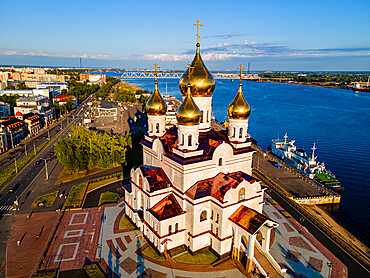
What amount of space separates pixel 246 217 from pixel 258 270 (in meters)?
4.10

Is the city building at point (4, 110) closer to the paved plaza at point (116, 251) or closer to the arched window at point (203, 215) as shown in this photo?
the paved plaza at point (116, 251)

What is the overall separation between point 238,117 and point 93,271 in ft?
59.6

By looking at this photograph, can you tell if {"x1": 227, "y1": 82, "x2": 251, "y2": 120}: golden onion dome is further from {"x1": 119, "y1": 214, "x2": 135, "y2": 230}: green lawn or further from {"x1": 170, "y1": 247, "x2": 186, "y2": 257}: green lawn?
{"x1": 119, "y1": 214, "x2": 135, "y2": 230}: green lawn

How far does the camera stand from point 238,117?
23.9m

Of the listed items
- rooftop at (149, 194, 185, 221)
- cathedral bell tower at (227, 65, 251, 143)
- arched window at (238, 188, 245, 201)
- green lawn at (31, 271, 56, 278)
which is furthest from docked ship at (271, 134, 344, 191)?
green lawn at (31, 271, 56, 278)

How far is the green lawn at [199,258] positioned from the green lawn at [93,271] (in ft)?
20.2

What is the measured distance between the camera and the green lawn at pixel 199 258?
20703 mm

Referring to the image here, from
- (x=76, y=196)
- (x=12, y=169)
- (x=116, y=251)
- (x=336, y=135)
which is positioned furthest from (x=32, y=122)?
(x=336, y=135)

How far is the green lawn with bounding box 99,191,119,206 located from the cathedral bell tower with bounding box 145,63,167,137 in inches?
399

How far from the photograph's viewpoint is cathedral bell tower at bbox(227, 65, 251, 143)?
77.5ft

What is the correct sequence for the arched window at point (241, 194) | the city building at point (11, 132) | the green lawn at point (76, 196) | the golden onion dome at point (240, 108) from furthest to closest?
the city building at point (11, 132)
the green lawn at point (76, 196)
the golden onion dome at point (240, 108)
the arched window at point (241, 194)

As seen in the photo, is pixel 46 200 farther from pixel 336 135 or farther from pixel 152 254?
pixel 336 135

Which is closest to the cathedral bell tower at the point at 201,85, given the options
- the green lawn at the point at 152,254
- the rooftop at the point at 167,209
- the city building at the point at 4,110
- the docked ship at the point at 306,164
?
the rooftop at the point at 167,209

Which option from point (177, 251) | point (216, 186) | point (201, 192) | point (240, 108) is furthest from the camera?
point (240, 108)
